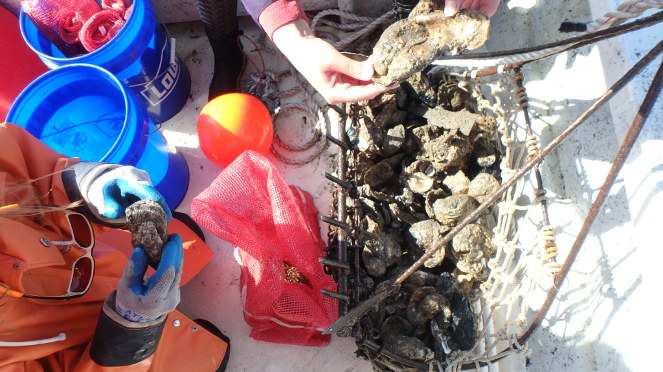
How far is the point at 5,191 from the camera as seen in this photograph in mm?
1114

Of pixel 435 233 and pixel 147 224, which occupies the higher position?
pixel 147 224

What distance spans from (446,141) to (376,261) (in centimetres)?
45

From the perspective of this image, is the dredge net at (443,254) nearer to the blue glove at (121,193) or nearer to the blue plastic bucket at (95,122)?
the blue glove at (121,193)

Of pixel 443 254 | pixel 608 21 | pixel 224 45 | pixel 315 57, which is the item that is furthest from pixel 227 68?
pixel 608 21

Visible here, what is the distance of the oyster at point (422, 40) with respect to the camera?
1173mm

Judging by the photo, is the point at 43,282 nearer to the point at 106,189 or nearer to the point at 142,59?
the point at 106,189

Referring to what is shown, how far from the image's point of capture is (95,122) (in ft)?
6.06

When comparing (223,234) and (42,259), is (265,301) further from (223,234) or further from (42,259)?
(42,259)

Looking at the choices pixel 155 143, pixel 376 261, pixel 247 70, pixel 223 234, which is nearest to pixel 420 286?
pixel 376 261

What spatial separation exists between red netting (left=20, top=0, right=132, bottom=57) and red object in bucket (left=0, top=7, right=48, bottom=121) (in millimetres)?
298

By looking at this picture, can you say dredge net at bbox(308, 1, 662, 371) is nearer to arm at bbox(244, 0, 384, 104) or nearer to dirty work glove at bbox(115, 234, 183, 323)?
arm at bbox(244, 0, 384, 104)

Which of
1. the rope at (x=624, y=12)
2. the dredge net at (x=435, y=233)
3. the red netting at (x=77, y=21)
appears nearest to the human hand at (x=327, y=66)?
the dredge net at (x=435, y=233)

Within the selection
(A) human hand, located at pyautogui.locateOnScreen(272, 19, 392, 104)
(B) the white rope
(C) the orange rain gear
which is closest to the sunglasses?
(C) the orange rain gear

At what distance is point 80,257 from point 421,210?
3.50 ft
